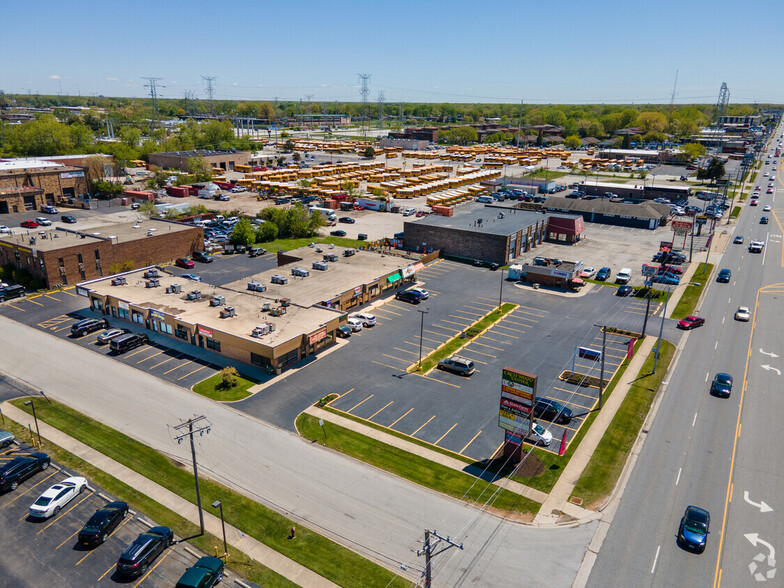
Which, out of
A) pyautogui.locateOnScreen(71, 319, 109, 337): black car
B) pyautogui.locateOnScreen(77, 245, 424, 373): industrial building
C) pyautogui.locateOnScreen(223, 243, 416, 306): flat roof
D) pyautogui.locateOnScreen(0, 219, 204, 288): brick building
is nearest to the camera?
pyautogui.locateOnScreen(77, 245, 424, 373): industrial building

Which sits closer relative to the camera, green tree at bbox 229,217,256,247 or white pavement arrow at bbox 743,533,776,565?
white pavement arrow at bbox 743,533,776,565

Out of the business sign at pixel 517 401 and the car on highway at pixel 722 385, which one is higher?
the business sign at pixel 517 401

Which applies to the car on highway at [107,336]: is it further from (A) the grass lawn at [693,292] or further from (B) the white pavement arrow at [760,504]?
(A) the grass lawn at [693,292]

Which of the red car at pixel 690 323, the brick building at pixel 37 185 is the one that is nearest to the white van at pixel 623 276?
the red car at pixel 690 323

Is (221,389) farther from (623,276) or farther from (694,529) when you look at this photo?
(623,276)

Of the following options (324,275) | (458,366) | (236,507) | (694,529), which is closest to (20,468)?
(236,507)

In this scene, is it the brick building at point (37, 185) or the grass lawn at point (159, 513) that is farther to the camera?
the brick building at point (37, 185)

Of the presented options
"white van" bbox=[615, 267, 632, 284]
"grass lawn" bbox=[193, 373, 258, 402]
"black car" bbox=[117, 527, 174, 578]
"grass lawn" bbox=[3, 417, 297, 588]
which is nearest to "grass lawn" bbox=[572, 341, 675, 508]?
"grass lawn" bbox=[3, 417, 297, 588]

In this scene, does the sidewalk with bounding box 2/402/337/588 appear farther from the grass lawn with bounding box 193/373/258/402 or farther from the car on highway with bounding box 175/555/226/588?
the grass lawn with bounding box 193/373/258/402
